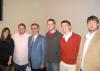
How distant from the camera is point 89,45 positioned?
288 cm

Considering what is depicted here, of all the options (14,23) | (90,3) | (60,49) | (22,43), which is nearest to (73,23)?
(90,3)

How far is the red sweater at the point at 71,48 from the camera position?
3.51 metres

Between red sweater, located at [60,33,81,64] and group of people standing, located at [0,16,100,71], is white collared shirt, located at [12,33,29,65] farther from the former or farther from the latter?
red sweater, located at [60,33,81,64]

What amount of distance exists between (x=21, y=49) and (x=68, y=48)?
39.7 inches

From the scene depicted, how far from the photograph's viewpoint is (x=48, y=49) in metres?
3.82

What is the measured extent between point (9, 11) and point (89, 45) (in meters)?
2.69

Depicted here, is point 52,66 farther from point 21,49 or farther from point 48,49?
point 21,49

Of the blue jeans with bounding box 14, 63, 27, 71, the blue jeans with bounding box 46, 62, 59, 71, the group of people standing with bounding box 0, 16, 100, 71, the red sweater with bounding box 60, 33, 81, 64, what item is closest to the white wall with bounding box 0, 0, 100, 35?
the group of people standing with bounding box 0, 16, 100, 71

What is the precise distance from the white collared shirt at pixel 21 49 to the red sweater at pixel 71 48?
0.83 m

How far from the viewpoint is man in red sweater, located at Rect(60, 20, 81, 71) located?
3.51 m

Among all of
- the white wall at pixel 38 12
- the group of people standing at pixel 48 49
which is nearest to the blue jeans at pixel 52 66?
the group of people standing at pixel 48 49

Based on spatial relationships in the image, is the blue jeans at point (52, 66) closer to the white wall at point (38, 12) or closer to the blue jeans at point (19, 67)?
the blue jeans at point (19, 67)

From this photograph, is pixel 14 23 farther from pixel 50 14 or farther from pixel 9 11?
pixel 50 14

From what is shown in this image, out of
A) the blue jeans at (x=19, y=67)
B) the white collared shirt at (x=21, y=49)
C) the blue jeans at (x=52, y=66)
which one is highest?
the white collared shirt at (x=21, y=49)
